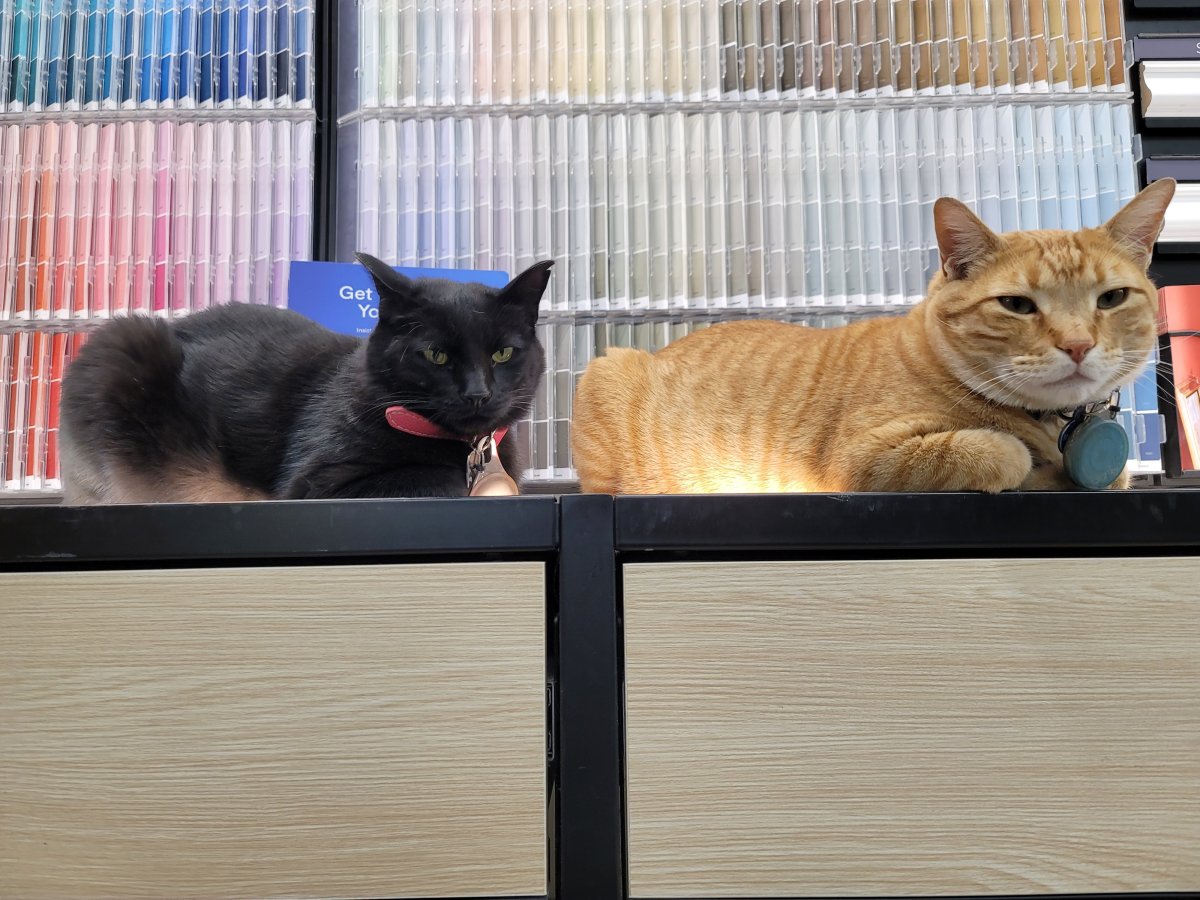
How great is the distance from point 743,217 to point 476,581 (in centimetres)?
100

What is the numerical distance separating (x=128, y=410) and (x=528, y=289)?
1.44 ft

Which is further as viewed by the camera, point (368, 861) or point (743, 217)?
point (743, 217)

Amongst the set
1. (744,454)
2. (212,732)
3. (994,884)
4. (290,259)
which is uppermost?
(290,259)

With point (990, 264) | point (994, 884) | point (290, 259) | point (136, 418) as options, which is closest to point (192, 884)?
point (136, 418)

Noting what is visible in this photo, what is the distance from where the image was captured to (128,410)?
2.94 feet

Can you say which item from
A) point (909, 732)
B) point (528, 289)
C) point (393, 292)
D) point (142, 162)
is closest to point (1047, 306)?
point (909, 732)

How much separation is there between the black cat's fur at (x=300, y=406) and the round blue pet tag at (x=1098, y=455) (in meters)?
0.54

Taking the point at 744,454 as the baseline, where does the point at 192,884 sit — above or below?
below

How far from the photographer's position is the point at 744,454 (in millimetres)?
945

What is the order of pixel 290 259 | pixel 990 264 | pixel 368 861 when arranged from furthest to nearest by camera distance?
pixel 290 259
pixel 990 264
pixel 368 861

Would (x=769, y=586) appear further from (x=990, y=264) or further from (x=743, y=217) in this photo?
(x=743, y=217)

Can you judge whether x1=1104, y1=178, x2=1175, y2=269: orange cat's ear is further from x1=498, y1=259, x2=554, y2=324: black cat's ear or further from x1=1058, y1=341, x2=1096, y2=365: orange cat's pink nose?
x1=498, y1=259, x2=554, y2=324: black cat's ear

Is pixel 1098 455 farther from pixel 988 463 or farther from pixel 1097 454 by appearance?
pixel 988 463

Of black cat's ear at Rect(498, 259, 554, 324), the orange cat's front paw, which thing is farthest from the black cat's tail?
the orange cat's front paw
